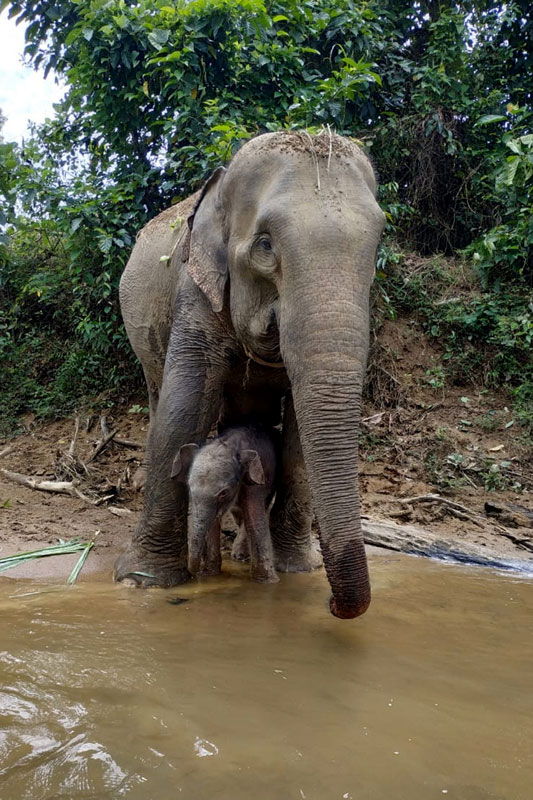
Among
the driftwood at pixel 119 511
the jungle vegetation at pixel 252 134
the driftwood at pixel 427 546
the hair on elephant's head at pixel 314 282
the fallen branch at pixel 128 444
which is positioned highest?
the jungle vegetation at pixel 252 134

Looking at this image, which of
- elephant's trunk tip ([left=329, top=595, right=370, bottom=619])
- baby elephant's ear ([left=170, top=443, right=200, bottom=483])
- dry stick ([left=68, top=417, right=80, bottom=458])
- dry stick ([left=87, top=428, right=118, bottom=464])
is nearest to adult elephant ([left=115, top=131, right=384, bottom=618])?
elephant's trunk tip ([left=329, top=595, right=370, bottom=619])

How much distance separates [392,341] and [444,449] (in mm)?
1987

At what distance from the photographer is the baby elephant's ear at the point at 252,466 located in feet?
15.8

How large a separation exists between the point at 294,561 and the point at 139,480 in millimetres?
2287

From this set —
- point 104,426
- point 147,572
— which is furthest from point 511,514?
point 104,426

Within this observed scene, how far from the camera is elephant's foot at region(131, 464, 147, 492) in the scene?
23.2ft

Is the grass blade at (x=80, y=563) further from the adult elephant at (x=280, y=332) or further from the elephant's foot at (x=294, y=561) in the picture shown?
the elephant's foot at (x=294, y=561)

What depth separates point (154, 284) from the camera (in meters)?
5.91

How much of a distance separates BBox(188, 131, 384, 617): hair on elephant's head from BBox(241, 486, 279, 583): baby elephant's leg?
1.04 meters

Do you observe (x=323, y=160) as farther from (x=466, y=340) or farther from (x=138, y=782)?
(x=466, y=340)

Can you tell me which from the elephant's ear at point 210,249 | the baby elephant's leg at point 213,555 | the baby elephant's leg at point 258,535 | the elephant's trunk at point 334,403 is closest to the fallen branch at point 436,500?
the baby elephant's leg at point 258,535

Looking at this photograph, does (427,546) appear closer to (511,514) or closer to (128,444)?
(511,514)

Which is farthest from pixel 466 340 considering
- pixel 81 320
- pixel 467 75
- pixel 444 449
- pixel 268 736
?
pixel 268 736

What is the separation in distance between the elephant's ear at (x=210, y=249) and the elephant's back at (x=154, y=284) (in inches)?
18.5
